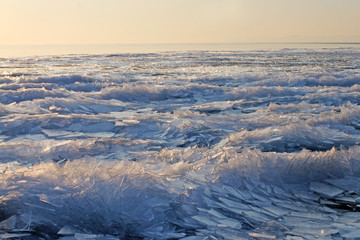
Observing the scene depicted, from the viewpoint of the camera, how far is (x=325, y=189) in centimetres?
211

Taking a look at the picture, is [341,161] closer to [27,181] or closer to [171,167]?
[171,167]

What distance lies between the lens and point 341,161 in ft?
7.58

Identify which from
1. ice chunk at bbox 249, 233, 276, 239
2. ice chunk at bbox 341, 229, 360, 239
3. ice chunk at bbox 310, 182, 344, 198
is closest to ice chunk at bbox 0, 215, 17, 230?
ice chunk at bbox 249, 233, 276, 239

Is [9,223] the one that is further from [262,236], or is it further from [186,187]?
[262,236]

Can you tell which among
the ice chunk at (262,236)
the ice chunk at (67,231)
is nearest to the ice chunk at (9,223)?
the ice chunk at (67,231)

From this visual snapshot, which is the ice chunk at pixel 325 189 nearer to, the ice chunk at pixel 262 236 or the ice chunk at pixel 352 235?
the ice chunk at pixel 352 235

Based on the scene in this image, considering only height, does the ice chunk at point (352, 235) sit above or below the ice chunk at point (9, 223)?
below

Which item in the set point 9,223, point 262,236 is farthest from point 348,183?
point 9,223

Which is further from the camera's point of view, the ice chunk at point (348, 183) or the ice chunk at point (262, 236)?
the ice chunk at point (348, 183)

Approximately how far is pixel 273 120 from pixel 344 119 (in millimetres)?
988

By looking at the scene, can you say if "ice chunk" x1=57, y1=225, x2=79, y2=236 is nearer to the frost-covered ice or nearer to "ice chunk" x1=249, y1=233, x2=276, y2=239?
the frost-covered ice

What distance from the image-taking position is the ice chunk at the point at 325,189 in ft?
6.76

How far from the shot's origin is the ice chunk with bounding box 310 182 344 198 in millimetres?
2061

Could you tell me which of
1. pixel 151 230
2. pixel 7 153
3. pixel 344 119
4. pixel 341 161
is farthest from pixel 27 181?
pixel 344 119
